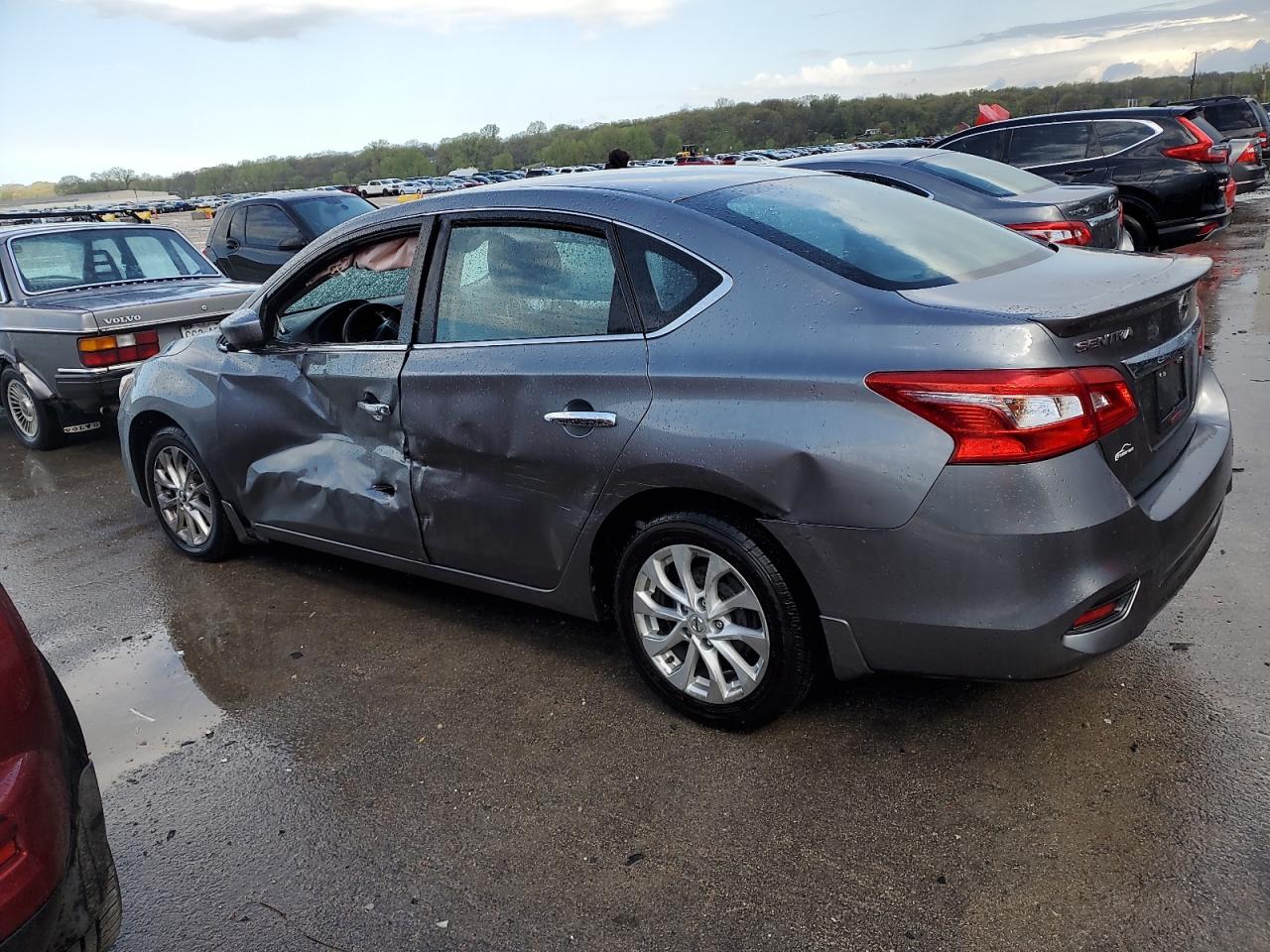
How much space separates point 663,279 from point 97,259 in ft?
22.8

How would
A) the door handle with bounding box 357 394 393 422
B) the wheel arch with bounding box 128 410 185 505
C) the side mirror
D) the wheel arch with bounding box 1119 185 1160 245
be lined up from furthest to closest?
the wheel arch with bounding box 1119 185 1160 245
the wheel arch with bounding box 128 410 185 505
the side mirror
the door handle with bounding box 357 394 393 422

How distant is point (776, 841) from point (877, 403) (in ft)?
4.02

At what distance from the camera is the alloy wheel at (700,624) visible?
10.3 feet

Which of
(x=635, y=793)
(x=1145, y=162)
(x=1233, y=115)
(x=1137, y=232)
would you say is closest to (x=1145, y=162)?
(x=1145, y=162)

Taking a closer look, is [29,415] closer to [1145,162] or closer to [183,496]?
[183,496]

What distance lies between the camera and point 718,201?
3.38m

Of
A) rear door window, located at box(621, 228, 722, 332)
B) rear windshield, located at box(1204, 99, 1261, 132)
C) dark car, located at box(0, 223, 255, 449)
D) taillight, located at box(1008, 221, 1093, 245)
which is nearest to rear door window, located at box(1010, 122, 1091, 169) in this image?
taillight, located at box(1008, 221, 1093, 245)

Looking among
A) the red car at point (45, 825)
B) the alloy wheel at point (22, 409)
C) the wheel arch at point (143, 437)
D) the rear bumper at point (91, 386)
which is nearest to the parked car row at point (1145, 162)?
the rear bumper at point (91, 386)

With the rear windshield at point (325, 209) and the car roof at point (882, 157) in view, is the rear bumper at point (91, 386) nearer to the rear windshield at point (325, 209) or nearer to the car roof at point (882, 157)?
the rear windshield at point (325, 209)

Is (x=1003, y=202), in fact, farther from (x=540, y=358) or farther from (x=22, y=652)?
(x=22, y=652)

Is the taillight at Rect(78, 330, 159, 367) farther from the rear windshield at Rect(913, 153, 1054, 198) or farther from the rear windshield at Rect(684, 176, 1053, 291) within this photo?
the rear windshield at Rect(913, 153, 1054, 198)

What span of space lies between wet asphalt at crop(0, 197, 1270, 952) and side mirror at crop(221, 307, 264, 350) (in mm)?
1236

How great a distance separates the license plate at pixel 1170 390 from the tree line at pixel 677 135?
318ft

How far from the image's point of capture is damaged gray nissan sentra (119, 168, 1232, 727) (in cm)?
265
